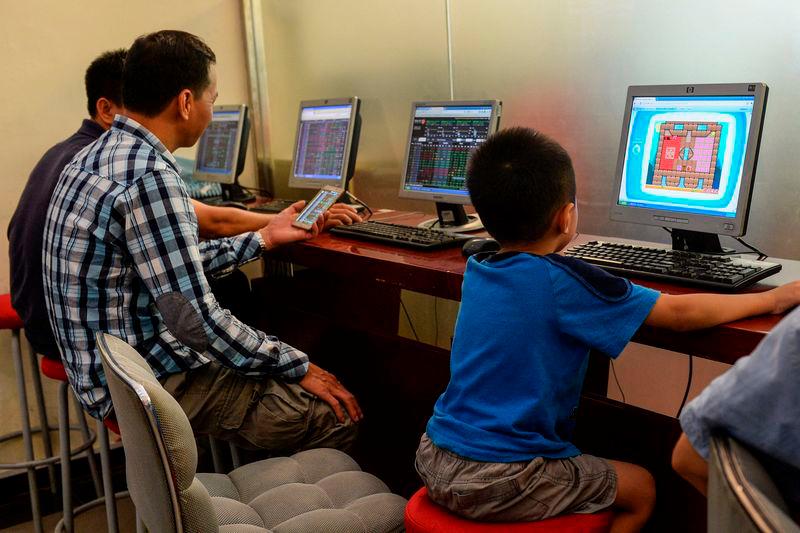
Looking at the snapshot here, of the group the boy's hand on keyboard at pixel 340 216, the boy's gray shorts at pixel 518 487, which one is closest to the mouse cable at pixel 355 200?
the boy's hand on keyboard at pixel 340 216

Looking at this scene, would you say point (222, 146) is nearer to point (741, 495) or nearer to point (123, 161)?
point (123, 161)

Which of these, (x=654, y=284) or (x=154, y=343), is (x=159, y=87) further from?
(x=654, y=284)

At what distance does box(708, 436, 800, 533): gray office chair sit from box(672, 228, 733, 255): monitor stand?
3.97 feet

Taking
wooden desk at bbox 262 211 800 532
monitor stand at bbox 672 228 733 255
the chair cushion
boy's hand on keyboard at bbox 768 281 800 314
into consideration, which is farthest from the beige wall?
boy's hand on keyboard at bbox 768 281 800 314

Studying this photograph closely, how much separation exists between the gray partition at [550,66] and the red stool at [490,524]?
1.10m

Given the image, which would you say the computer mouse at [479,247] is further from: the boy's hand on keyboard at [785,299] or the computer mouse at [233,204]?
the computer mouse at [233,204]

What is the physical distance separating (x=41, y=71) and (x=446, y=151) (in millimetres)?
1763

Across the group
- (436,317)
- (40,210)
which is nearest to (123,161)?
(40,210)

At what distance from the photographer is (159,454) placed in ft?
3.37

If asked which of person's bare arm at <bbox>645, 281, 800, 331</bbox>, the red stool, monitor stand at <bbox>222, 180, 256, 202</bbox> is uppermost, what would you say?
monitor stand at <bbox>222, 180, 256, 202</bbox>

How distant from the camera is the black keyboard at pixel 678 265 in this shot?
1.50 meters

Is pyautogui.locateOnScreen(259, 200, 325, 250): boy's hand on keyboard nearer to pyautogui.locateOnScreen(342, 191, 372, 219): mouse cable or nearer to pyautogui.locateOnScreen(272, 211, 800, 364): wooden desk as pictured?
pyautogui.locateOnScreen(272, 211, 800, 364): wooden desk

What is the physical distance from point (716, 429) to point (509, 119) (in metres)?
2.07

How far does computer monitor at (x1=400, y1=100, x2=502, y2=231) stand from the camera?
236 cm
